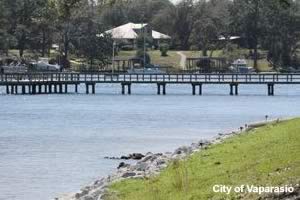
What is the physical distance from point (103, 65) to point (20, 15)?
50.7ft

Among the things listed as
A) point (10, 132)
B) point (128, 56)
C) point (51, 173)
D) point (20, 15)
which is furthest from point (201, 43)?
point (51, 173)

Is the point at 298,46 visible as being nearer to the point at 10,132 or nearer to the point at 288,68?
the point at 288,68

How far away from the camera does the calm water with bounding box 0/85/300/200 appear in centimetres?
3569

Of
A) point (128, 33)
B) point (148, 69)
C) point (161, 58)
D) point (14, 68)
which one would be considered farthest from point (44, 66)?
Result: point (128, 33)

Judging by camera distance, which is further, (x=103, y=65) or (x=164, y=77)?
(x=103, y=65)

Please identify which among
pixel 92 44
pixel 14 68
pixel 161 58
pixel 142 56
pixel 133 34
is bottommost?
pixel 14 68

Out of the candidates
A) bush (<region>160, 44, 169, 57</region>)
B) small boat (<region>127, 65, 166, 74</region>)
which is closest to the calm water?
small boat (<region>127, 65, 166, 74</region>)

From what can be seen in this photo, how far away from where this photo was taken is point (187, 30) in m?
165

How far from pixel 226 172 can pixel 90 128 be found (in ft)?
144

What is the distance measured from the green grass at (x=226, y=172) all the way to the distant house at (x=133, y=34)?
136 meters

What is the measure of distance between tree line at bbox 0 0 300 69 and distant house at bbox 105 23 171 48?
2302 mm

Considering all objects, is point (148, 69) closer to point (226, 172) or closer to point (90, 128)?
point (90, 128)

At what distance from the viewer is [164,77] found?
354 feet

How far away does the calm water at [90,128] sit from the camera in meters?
35.7
